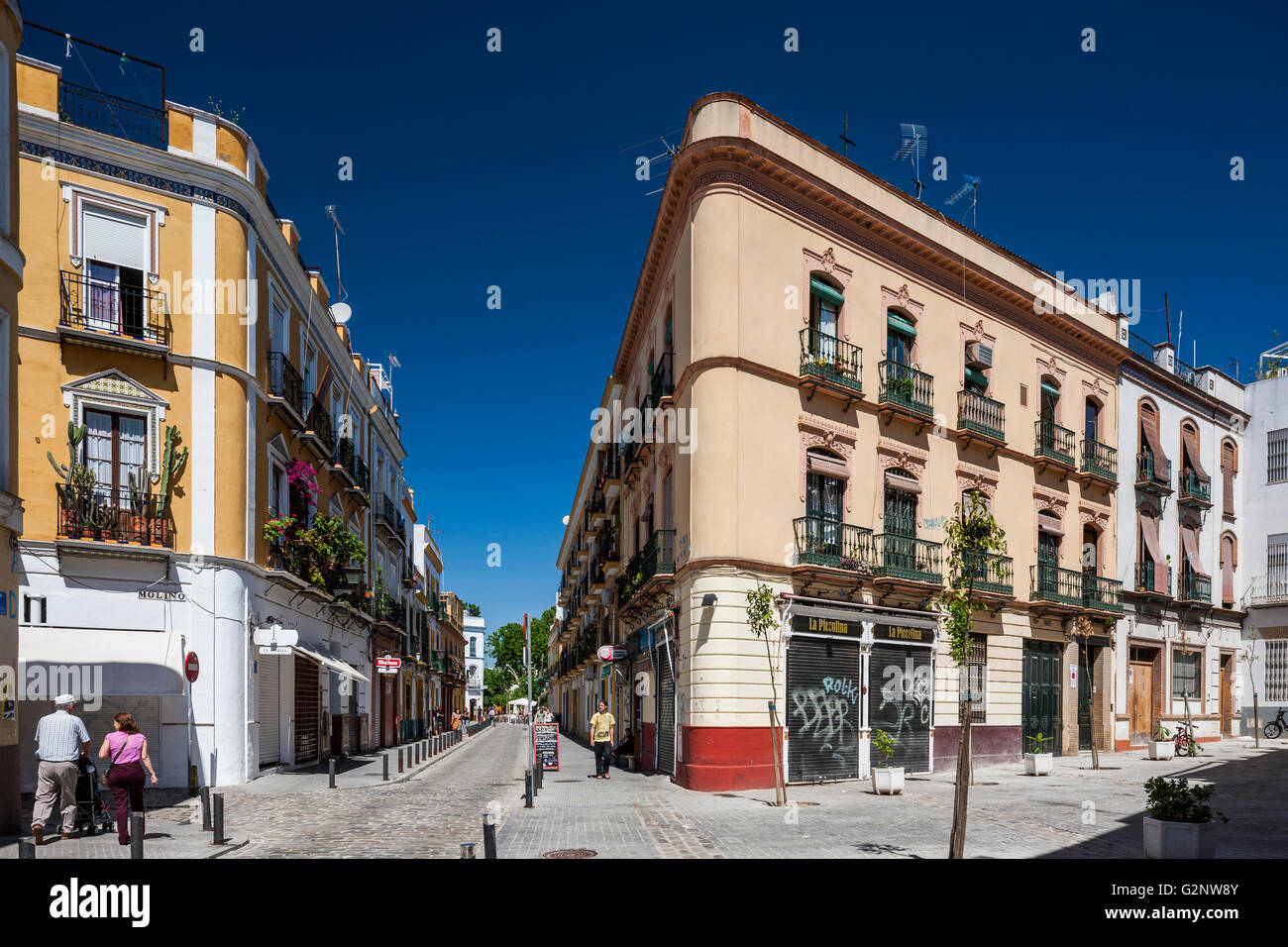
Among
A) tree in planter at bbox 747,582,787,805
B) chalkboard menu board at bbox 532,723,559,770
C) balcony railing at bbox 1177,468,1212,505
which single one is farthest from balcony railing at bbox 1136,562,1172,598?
chalkboard menu board at bbox 532,723,559,770

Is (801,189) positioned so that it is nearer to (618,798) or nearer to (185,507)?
(618,798)

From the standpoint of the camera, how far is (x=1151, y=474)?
29703 mm

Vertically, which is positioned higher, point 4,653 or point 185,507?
point 185,507

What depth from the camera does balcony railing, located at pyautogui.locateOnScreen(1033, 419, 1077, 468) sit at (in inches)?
996

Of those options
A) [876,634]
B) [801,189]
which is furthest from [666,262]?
[876,634]

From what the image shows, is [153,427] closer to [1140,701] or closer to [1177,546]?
[1140,701]

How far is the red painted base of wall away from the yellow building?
29.7 feet

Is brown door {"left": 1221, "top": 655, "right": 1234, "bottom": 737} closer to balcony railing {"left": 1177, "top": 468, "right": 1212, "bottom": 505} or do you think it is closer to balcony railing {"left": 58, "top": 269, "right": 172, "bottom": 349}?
balcony railing {"left": 1177, "top": 468, "right": 1212, "bottom": 505}

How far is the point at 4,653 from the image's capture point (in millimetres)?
11477

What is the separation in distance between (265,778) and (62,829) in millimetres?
Answer: 8374

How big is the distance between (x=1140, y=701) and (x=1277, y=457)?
11.6 m

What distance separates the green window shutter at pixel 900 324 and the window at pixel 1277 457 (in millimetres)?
20206
